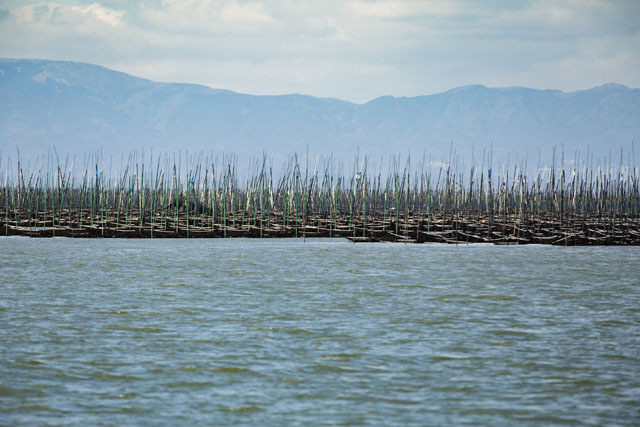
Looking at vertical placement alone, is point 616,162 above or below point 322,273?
above

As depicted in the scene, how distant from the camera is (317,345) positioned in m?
8.54

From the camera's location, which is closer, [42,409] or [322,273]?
[42,409]

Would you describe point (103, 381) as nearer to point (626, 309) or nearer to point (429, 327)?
point (429, 327)

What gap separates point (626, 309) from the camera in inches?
440

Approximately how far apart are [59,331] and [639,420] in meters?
5.85

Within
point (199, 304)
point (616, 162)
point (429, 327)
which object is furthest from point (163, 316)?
point (616, 162)

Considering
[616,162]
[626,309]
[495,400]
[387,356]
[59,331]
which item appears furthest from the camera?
[616,162]

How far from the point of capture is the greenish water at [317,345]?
632 cm

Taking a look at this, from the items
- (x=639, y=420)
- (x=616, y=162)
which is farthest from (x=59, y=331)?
(x=616, y=162)

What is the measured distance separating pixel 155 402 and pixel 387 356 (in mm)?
2420

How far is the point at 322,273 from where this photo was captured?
1559 centimetres

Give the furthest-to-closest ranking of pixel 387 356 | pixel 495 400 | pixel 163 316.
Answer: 1. pixel 163 316
2. pixel 387 356
3. pixel 495 400

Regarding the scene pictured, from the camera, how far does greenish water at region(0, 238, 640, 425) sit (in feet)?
20.7

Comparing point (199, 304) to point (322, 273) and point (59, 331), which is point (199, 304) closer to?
point (59, 331)
